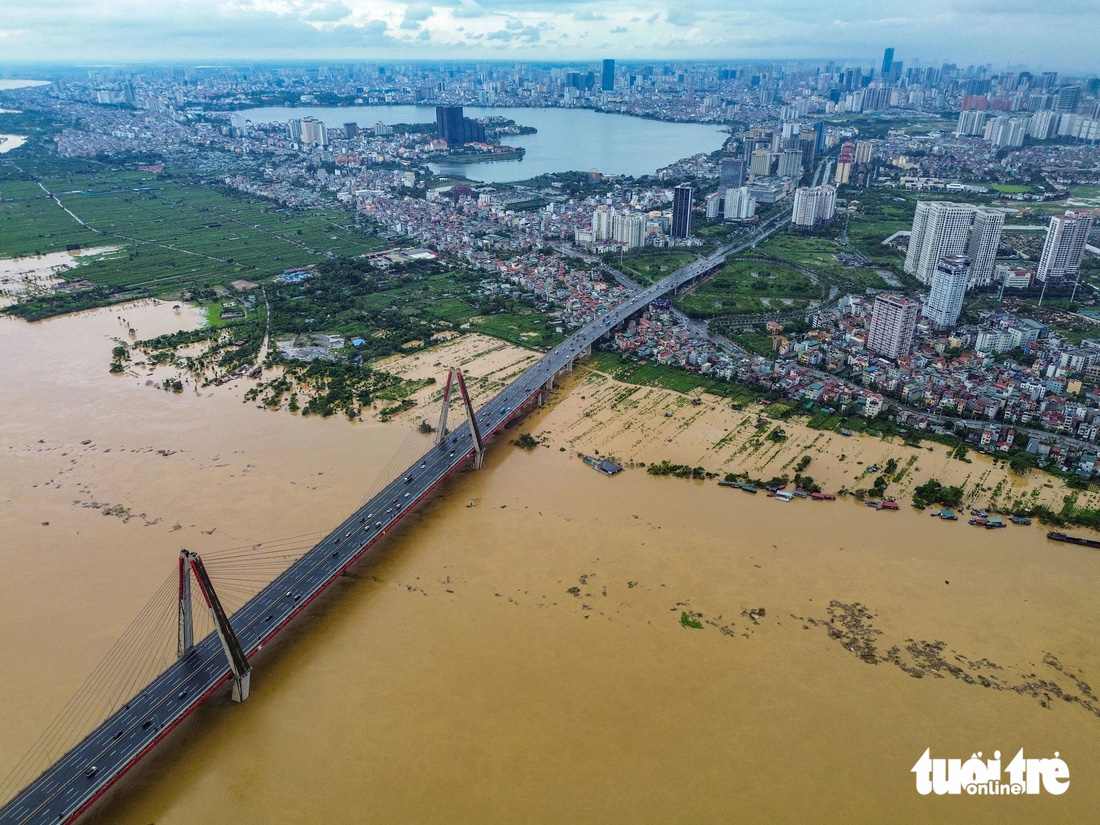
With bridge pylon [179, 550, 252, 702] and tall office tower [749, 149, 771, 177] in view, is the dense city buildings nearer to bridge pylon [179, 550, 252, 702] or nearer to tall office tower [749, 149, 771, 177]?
tall office tower [749, 149, 771, 177]

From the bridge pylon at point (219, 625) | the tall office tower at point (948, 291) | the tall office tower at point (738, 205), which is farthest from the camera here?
the tall office tower at point (738, 205)

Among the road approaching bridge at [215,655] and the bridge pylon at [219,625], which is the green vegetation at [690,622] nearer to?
the road approaching bridge at [215,655]

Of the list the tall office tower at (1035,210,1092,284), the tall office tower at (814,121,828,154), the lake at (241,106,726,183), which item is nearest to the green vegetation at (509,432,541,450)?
the tall office tower at (1035,210,1092,284)

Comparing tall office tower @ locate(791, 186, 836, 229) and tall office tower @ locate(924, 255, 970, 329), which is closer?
tall office tower @ locate(924, 255, 970, 329)

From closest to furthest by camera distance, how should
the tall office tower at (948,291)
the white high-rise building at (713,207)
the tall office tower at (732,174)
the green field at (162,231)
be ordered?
the tall office tower at (948,291), the green field at (162,231), the white high-rise building at (713,207), the tall office tower at (732,174)

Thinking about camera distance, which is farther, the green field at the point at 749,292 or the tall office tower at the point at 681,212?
the tall office tower at the point at 681,212

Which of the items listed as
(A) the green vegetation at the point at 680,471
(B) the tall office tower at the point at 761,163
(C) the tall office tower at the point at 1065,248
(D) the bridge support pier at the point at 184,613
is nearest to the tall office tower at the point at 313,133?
(B) the tall office tower at the point at 761,163
